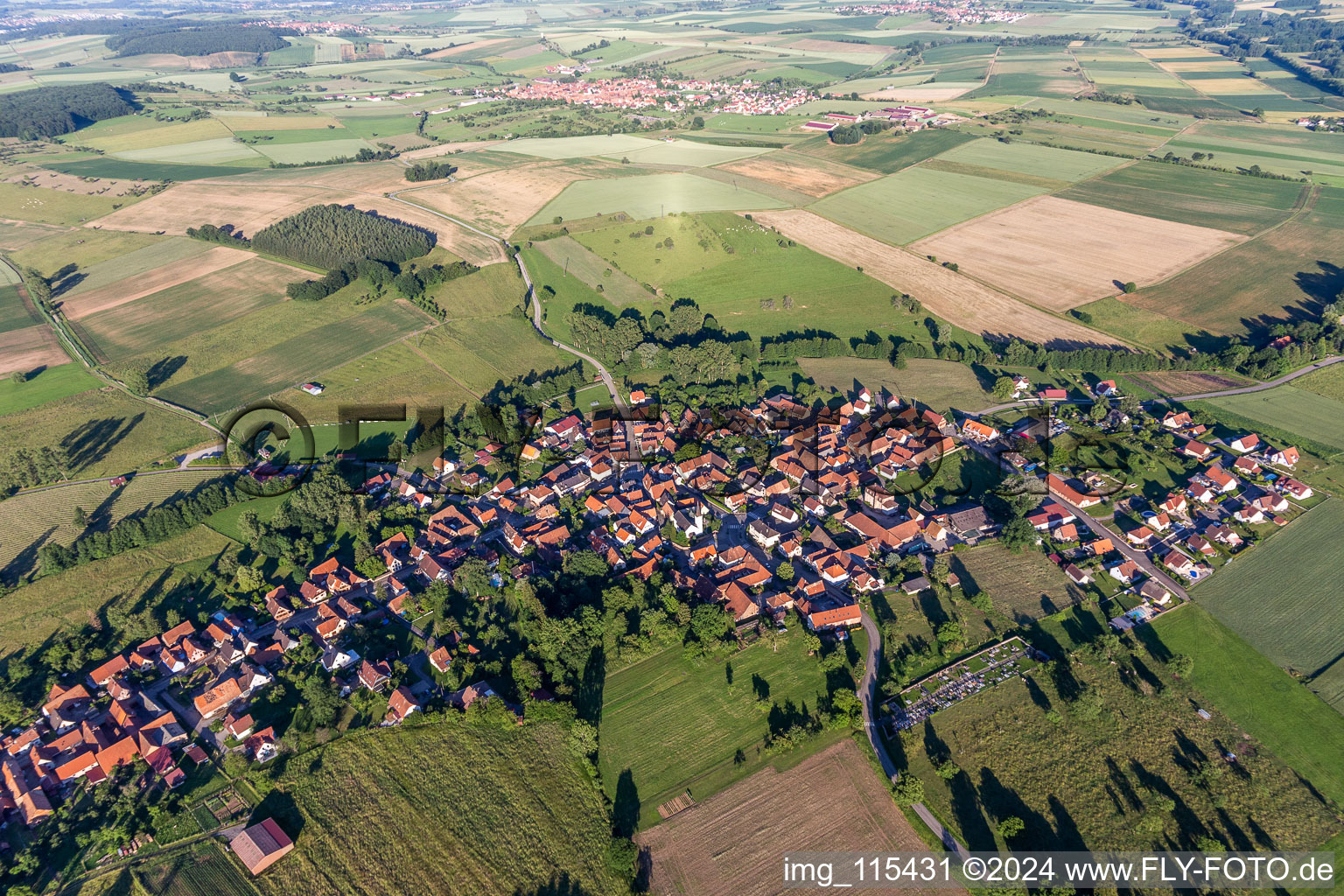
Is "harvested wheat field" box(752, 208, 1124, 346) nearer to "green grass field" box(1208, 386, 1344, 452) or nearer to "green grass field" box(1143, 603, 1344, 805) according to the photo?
"green grass field" box(1208, 386, 1344, 452)

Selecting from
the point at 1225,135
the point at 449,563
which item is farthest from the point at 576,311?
the point at 1225,135

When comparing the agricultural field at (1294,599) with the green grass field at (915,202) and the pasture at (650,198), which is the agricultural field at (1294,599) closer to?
the green grass field at (915,202)

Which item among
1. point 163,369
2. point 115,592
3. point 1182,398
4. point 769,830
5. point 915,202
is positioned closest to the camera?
point 769,830

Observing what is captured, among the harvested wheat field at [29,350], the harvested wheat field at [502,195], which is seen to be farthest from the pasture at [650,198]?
the harvested wheat field at [29,350]

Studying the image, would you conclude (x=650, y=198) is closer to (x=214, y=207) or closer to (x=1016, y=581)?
(x=214, y=207)

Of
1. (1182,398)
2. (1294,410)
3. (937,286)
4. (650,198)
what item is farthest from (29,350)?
(1294,410)

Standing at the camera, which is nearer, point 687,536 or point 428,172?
point 687,536

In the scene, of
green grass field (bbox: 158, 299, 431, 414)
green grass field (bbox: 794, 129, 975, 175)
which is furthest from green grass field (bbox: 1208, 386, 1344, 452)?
green grass field (bbox: 158, 299, 431, 414)
